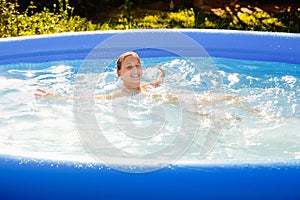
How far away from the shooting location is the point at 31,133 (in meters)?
3.54

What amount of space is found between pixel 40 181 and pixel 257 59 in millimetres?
3429

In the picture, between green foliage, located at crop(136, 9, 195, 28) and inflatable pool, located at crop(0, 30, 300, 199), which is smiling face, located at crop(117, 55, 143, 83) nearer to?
inflatable pool, located at crop(0, 30, 300, 199)

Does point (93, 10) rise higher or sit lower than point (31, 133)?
higher

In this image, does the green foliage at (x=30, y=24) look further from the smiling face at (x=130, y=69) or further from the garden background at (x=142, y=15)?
the smiling face at (x=130, y=69)

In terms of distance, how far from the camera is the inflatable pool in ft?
7.63

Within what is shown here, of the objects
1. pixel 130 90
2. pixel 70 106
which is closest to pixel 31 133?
pixel 70 106

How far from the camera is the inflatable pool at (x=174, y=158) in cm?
232

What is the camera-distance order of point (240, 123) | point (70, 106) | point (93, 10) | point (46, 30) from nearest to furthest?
point (240, 123) → point (70, 106) → point (46, 30) → point (93, 10)

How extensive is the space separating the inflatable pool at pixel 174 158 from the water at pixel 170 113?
15 mm

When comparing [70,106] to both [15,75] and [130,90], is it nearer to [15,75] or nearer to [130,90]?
[130,90]

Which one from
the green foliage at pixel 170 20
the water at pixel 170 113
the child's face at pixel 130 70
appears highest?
the green foliage at pixel 170 20

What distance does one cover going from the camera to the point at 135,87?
405 centimetres

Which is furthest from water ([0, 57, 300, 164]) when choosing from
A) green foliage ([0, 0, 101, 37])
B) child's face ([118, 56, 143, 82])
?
green foliage ([0, 0, 101, 37])

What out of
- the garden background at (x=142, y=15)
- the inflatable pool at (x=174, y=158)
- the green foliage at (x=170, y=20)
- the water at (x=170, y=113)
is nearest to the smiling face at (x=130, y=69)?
the water at (x=170, y=113)
